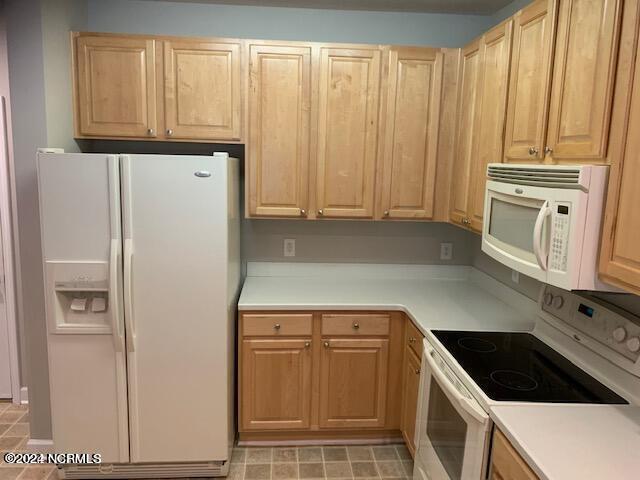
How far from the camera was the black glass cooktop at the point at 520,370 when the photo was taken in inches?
66.4

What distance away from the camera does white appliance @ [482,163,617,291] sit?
1.49 metres

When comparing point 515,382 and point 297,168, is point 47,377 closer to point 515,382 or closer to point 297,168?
point 297,168

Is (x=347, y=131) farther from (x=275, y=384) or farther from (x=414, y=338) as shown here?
(x=275, y=384)

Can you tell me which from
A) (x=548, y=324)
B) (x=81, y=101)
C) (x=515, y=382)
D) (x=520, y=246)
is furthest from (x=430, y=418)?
(x=81, y=101)

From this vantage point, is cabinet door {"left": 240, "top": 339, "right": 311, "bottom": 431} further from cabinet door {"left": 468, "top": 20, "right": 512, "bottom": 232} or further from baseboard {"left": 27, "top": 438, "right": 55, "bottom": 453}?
cabinet door {"left": 468, "top": 20, "right": 512, "bottom": 232}

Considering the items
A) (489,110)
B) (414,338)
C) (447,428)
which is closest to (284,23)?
(489,110)

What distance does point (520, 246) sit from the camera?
1.85 meters

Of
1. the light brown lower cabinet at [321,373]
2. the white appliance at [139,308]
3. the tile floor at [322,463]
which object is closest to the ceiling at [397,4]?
the white appliance at [139,308]

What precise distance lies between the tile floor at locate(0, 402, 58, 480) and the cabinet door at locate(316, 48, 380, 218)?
2.08 meters

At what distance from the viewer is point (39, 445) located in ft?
8.78

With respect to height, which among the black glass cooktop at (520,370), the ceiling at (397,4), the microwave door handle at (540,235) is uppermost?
the ceiling at (397,4)

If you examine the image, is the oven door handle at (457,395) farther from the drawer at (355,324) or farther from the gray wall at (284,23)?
the gray wall at (284,23)

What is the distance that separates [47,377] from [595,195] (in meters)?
2.79

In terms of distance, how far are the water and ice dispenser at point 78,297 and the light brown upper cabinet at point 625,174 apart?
2.12 metres
